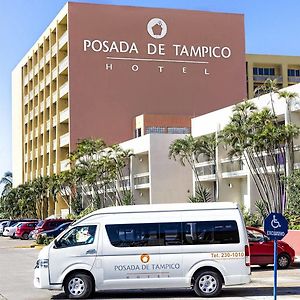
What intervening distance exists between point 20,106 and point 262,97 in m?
62.7

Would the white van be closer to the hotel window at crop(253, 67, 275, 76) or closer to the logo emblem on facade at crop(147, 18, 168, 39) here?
the logo emblem on facade at crop(147, 18, 168, 39)

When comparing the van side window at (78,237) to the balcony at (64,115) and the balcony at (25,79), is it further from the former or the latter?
the balcony at (25,79)

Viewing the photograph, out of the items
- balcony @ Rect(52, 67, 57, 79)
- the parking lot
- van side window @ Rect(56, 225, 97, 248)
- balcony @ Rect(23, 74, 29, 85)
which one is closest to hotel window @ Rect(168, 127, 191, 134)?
balcony @ Rect(52, 67, 57, 79)

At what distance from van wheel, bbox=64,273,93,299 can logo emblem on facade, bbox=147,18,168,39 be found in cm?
5325

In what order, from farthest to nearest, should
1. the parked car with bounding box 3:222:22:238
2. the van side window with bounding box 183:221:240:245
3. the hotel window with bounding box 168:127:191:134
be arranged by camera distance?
the hotel window with bounding box 168:127:191:134
the parked car with bounding box 3:222:22:238
the van side window with bounding box 183:221:240:245

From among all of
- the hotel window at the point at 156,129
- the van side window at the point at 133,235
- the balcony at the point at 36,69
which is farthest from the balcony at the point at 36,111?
the van side window at the point at 133,235

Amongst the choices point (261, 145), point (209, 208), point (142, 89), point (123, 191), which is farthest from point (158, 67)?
point (209, 208)

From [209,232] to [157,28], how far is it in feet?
175

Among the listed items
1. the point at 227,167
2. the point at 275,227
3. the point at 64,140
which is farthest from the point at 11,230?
the point at 275,227

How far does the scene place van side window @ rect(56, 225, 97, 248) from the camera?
1647 cm

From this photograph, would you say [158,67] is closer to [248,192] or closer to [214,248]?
[248,192]

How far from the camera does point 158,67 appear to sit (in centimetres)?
6756

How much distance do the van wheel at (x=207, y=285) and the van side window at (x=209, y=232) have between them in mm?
807

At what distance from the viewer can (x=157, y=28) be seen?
68000mm
